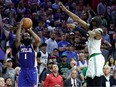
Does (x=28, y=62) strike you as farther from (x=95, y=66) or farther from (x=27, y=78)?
(x=95, y=66)

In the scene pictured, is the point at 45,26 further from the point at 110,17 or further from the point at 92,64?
the point at 92,64

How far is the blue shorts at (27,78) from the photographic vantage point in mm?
10378

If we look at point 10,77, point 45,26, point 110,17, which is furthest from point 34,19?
point 10,77

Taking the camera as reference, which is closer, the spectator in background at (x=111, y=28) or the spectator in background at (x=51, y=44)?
the spectator in background at (x=51, y=44)

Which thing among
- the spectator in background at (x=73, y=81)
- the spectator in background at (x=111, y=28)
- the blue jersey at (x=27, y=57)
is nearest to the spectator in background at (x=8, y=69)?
the spectator in background at (x=73, y=81)

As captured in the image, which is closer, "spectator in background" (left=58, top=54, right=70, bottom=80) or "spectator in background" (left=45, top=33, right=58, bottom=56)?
"spectator in background" (left=58, top=54, right=70, bottom=80)

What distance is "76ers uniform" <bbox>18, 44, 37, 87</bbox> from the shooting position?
34.1 ft

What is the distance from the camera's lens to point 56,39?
16156 millimetres

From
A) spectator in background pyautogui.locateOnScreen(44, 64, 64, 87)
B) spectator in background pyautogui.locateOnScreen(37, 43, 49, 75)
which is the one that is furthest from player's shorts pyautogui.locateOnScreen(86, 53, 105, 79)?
spectator in background pyautogui.locateOnScreen(37, 43, 49, 75)

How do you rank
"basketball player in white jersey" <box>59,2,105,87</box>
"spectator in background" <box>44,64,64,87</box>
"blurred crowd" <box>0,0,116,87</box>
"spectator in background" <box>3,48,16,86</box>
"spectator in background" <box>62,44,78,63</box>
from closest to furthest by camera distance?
1. "basketball player in white jersey" <box>59,2,105,87</box>
2. "spectator in background" <box>44,64,64,87</box>
3. "spectator in background" <box>3,48,16,86</box>
4. "blurred crowd" <box>0,0,116,87</box>
5. "spectator in background" <box>62,44,78,63</box>

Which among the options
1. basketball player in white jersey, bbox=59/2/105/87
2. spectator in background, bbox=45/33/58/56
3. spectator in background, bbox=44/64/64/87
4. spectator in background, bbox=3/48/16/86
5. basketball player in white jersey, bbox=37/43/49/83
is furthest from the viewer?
spectator in background, bbox=45/33/58/56

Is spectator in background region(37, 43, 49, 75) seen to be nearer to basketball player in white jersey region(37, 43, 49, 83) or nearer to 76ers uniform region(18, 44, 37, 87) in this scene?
basketball player in white jersey region(37, 43, 49, 83)

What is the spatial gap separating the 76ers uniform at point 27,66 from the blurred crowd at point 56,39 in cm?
95

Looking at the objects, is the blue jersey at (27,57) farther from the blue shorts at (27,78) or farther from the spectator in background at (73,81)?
the spectator in background at (73,81)
